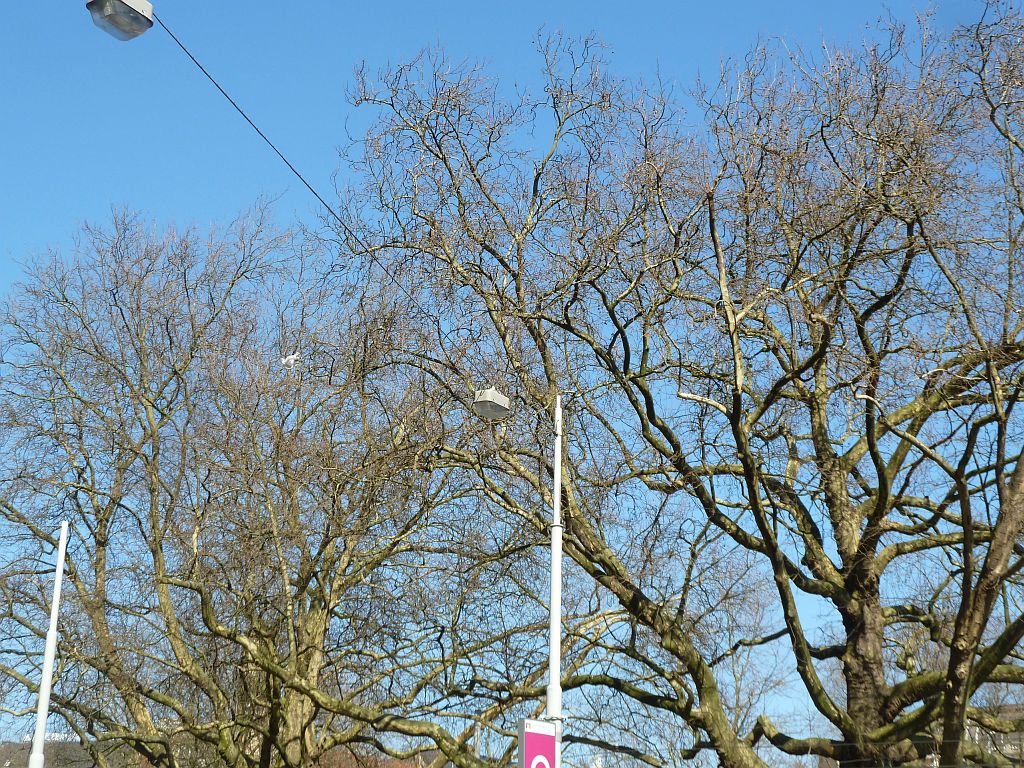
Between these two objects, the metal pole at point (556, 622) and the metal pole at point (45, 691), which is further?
the metal pole at point (45, 691)

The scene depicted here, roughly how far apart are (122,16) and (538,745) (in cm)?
770

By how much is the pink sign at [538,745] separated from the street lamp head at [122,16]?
728 centimetres

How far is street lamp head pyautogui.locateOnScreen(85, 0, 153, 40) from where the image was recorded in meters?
10.8

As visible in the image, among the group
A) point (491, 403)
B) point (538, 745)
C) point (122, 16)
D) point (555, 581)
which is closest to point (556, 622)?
point (555, 581)

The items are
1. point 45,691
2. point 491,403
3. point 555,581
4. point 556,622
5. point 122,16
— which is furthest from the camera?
point 45,691

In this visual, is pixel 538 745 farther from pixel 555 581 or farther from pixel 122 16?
pixel 122 16

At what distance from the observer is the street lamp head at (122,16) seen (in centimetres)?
1079

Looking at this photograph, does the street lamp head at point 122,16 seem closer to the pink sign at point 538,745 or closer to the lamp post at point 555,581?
the lamp post at point 555,581

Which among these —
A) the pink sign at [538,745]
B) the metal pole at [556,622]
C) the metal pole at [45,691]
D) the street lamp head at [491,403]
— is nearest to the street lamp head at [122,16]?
the street lamp head at [491,403]

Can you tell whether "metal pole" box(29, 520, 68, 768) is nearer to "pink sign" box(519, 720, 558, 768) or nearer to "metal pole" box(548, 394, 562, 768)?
"metal pole" box(548, 394, 562, 768)

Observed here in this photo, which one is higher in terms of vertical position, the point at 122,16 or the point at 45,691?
the point at 122,16

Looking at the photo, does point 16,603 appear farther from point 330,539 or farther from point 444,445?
point 444,445

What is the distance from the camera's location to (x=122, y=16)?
35.7ft

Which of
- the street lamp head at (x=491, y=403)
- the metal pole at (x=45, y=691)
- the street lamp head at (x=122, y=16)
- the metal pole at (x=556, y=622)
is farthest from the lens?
the metal pole at (x=45, y=691)
